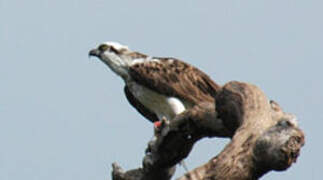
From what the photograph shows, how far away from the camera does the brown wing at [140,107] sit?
547 inches

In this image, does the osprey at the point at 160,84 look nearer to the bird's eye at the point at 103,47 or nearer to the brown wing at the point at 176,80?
the brown wing at the point at 176,80

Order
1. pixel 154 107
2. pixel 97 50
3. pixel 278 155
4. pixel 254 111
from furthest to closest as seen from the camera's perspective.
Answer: pixel 97 50 → pixel 154 107 → pixel 254 111 → pixel 278 155

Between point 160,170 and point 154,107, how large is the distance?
14.6ft

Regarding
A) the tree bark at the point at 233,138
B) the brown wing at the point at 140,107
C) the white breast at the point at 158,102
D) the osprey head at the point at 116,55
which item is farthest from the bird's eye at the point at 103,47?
the tree bark at the point at 233,138

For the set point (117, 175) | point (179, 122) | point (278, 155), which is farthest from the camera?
point (117, 175)

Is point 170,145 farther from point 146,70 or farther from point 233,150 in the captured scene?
point 146,70

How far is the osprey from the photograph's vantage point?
13.6m

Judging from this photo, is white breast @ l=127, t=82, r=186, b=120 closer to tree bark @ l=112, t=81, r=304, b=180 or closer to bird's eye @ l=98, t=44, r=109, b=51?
bird's eye @ l=98, t=44, r=109, b=51

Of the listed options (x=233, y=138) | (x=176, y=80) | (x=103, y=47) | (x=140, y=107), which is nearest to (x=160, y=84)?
(x=176, y=80)

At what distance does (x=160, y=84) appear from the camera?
13.8 meters

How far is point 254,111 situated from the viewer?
24.2ft

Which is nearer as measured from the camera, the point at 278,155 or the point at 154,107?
the point at 278,155

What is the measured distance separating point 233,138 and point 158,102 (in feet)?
22.1

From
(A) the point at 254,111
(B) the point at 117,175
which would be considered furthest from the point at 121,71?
(A) the point at 254,111
